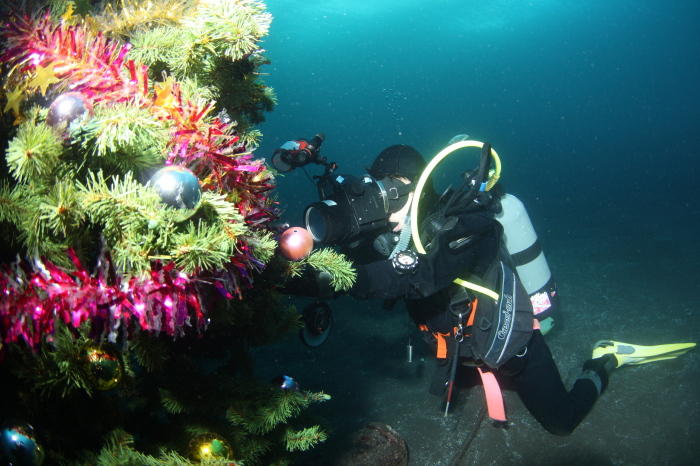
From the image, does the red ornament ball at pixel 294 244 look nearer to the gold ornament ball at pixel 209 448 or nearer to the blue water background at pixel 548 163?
the blue water background at pixel 548 163

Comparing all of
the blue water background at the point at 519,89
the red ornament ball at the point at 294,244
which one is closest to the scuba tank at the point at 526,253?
the red ornament ball at the point at 294,244

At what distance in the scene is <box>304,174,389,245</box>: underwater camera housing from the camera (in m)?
2.86

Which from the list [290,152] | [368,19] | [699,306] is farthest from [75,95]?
[368,19]

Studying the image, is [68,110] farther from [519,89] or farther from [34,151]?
[519,89]

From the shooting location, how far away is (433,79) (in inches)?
4471

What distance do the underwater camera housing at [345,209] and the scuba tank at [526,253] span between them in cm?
169

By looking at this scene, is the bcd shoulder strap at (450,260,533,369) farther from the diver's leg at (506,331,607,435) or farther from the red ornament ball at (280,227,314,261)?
the red ornament ball at (280,227,314,261)

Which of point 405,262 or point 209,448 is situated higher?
point 405,262

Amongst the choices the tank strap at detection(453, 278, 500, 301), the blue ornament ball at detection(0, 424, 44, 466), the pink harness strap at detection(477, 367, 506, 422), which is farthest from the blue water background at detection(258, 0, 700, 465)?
the tank strap at detection(453, 278, 500, 301)

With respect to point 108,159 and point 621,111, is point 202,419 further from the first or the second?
point 621,111

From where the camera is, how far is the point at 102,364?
3.80 feet

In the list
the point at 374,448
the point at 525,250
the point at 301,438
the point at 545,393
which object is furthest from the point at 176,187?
the point at 545,393

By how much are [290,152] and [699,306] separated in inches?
312

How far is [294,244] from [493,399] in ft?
10.5
